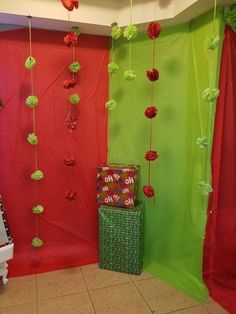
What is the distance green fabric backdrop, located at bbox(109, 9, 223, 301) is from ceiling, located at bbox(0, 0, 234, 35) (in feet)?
0.46

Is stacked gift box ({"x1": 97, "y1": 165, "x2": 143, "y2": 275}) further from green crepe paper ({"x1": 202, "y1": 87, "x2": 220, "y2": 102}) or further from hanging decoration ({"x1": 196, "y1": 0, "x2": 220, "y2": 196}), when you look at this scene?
green crepe paper ({"x1": 202, "y1": 87, "x2": 220, "y2": 102})

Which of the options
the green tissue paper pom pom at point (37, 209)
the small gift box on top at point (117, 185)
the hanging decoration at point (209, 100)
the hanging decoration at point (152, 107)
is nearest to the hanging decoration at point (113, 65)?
the hanging decoration at point (152, 107)

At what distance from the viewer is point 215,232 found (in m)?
1.83

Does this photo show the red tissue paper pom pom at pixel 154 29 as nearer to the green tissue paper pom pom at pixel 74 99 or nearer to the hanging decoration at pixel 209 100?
the hanging decoration at pixel 209 100

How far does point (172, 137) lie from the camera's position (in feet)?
6.55

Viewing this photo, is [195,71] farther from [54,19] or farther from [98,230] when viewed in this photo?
[98,230]

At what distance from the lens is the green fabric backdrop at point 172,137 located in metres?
1.81

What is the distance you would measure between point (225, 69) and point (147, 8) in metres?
0.66

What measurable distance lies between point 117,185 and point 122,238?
1.33 feet

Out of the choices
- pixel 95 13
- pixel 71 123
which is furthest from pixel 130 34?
pixel 71 123

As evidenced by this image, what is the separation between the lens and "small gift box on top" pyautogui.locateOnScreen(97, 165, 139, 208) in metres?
2.03

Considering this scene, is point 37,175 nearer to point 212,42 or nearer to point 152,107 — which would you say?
point 152,107

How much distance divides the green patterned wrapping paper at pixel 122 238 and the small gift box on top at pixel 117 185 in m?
0.06

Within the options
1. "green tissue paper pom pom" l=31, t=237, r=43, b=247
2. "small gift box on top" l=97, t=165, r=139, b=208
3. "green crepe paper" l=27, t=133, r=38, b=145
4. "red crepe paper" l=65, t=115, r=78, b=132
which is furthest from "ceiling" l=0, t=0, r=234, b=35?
"green tissue paper pom pom" l=31, t=237, r=43, b=247
